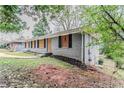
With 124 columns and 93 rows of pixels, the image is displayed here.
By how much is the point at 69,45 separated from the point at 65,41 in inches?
3.3

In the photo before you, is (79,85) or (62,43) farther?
(62,43)

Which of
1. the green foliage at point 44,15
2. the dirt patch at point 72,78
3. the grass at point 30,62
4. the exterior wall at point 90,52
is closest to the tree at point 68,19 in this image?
the green foliage at point 44,15

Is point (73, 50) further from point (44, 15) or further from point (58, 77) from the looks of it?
point (44, 15)

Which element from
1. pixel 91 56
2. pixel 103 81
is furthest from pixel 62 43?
pixel 103 81

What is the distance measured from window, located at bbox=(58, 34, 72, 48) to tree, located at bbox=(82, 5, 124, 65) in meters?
0.27

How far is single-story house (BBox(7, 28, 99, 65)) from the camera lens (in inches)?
140

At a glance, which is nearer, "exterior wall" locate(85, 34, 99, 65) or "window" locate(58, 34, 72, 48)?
"exterior wall" locate(85, 34, 99, 65)

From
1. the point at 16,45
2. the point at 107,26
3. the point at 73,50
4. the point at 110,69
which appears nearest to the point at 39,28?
the point at 16,45

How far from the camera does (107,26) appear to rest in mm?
3531

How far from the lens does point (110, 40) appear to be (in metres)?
3.56

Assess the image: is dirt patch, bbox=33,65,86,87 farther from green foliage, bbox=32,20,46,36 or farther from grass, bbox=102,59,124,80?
green foliage, bbox=32,20,46,36

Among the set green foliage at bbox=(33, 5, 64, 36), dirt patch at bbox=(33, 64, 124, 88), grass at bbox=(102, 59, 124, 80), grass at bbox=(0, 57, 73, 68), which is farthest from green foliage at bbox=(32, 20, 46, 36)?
grass at bbox=(102, 59, 124, 80)
